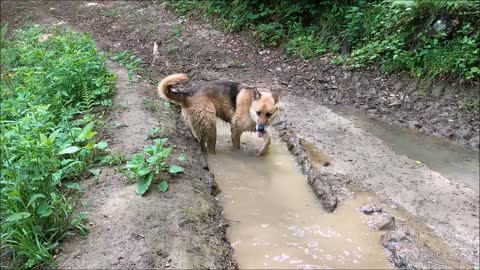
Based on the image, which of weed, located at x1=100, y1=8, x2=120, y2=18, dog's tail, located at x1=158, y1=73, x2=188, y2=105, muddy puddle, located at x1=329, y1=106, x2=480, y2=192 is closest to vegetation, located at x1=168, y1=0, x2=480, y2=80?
muddy puddle, located at x1=329, y1=106, x2=480, y2=192

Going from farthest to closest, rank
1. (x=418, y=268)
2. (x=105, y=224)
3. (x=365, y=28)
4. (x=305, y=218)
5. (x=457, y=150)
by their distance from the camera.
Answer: (x=365, y=28) < (x=457, y=150) < (x=305, y=218) < (x=105, y=224) < (x=418, y=268)

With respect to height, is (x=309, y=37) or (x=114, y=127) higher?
(x=309, y=37)

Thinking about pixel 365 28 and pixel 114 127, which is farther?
pixel 365 28

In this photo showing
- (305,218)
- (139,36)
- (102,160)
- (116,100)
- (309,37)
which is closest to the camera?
(305,218)

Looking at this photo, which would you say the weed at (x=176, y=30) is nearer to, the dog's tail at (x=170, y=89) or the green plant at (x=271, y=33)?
the green plant at (x=271, y=33)

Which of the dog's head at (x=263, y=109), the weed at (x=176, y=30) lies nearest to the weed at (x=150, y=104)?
the dog's head at (x=263, y=109)

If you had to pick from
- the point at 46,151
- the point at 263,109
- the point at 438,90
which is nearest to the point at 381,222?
the point at 263,109

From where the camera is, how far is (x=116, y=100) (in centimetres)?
663

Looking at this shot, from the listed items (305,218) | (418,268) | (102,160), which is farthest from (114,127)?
(418,268)

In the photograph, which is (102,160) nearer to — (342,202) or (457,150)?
(342,202)

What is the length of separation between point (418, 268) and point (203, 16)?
35.4ft

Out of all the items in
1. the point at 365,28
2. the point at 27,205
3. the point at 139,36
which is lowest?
the point at 139,36

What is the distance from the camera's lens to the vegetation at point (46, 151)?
3.55 meters

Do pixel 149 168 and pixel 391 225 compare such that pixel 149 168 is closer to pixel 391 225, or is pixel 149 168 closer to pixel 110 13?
pixel 391 225
